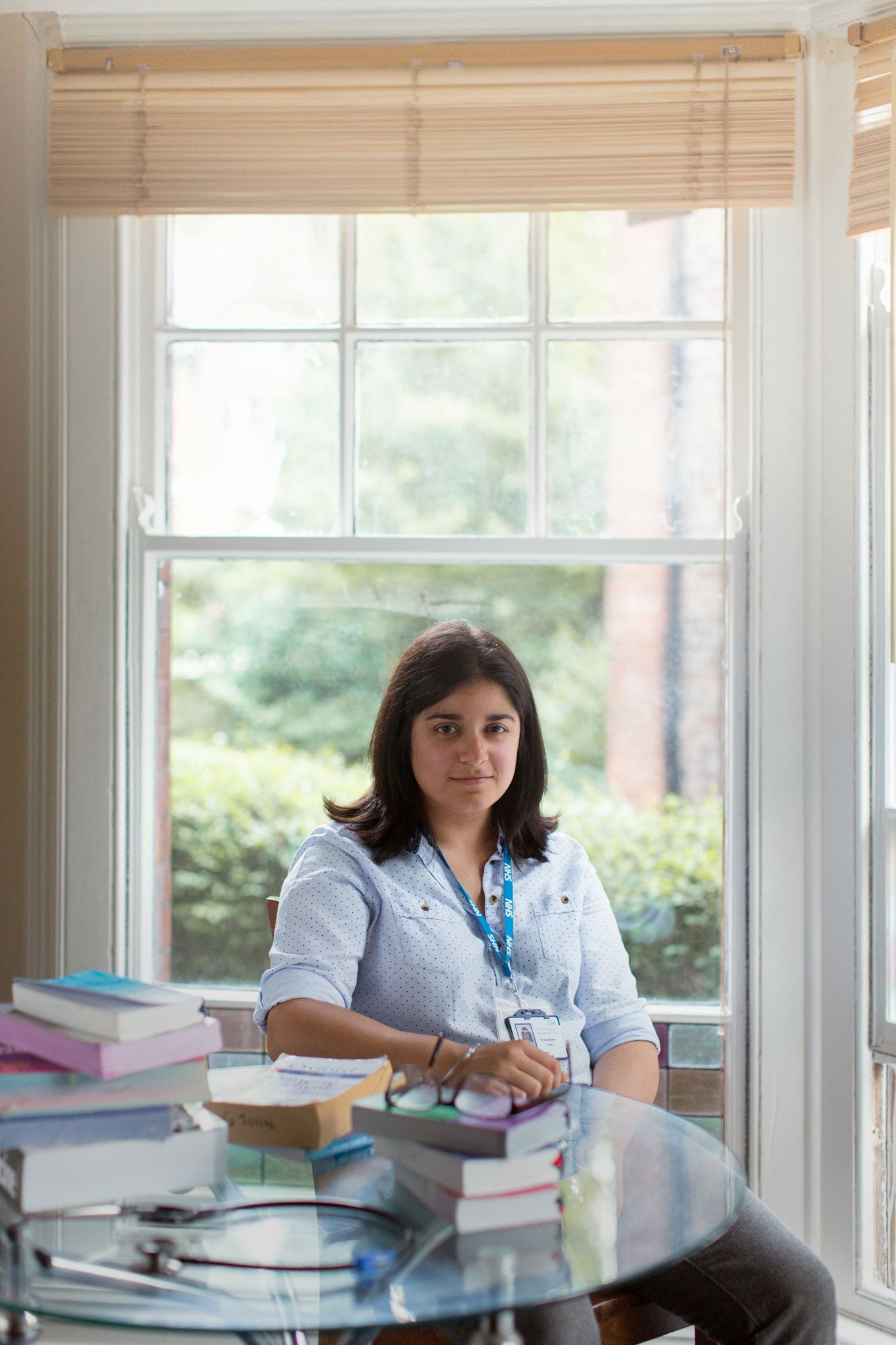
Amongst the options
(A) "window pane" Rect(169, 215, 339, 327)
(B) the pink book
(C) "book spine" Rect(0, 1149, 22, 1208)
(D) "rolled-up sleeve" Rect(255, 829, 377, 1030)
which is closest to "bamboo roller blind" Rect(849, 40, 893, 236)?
(A) "window pane" Rect(169, 215, 339, 327)

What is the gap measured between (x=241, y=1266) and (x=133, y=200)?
6.85 ft

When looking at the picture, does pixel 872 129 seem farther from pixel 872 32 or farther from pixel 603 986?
pixel 603 986

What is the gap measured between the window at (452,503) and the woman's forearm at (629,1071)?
0.56 meters

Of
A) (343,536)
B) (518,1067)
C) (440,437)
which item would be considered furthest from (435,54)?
(518,1067)

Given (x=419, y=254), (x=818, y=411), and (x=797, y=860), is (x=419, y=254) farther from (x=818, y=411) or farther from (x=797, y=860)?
(x=797, y=860)

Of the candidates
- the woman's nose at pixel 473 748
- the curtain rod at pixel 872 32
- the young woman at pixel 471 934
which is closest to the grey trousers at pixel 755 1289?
the young woman at pixel 471 934

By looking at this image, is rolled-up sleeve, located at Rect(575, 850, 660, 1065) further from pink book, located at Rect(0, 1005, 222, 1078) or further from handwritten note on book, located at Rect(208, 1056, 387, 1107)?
pink book, located at Rect(0, 1005, 222, 1078)

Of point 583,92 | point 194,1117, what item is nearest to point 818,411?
point 583,92

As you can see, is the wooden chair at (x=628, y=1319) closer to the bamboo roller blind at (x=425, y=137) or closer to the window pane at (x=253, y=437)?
the window pane at (x=253, y=437)

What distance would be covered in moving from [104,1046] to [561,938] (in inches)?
38.8

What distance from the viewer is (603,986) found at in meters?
2.08

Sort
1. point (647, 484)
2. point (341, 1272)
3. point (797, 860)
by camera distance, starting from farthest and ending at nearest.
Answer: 1. point (647, 484)
2. point (797, 860)
3. point (341, 1272)

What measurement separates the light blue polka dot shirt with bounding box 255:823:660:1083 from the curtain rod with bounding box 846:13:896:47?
172 centimetres

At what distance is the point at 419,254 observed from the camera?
8.39ft
